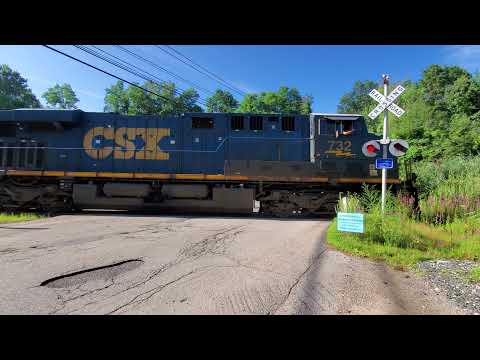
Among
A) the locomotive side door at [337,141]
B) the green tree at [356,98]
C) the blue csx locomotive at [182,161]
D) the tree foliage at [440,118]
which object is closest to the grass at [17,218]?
the blue csx locomotive at [182,161]

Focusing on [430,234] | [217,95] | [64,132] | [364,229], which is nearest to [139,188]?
[64,132]

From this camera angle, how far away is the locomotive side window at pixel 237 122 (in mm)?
8820

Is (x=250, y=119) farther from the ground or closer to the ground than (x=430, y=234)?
farther from the ground

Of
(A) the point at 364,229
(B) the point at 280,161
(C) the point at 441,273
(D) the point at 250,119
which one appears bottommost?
(C) the point at 441,273

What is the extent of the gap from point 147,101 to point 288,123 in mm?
31002

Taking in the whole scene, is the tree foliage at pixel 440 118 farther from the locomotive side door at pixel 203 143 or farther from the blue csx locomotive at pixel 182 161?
the locomotive side door at pixel 203 143

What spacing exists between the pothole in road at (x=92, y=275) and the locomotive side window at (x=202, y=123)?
6.08 m

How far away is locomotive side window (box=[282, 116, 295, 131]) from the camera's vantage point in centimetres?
879

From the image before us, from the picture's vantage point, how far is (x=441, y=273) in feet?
10.9

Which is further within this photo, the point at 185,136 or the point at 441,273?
the point at 185,136
